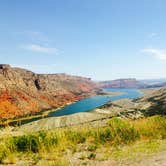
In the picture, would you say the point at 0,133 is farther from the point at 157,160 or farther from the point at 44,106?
the point at 44,106

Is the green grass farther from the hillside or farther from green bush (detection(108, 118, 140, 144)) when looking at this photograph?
the hillside

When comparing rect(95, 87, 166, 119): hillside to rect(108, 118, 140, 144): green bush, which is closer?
rect(108, 118, 140, 144): green bush

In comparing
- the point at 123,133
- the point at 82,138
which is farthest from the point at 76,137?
the point at 123,133

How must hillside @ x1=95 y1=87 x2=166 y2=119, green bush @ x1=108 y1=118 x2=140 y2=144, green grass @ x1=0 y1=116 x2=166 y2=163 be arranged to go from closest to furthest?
green grass @ x1=0 y1=116 x2=166 y2=163
green bush @ x1=108 y1=118 x2=140 y2=144
hillside @ x1=95 y1=87 x2=166 y2=119

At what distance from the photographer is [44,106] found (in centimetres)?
18562

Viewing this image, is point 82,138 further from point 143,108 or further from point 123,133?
point 143,108

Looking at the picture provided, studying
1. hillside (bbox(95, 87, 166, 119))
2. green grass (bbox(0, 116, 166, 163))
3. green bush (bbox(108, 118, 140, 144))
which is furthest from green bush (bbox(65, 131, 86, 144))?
hillside (bbox(95, 87, 166, 119))

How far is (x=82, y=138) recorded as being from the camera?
12.0 meters

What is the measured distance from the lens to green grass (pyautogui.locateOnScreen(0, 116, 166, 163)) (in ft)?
34.4

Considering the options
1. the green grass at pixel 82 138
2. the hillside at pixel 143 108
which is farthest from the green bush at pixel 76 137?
the hillside at pixel 143 108

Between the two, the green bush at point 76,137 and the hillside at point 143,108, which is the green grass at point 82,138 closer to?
the green bush at point 76,137

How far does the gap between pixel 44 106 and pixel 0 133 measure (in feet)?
574

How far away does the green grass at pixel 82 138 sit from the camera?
10477mm

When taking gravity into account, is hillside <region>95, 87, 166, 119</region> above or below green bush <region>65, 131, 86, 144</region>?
below
